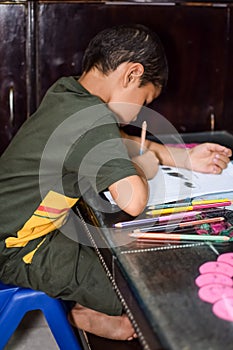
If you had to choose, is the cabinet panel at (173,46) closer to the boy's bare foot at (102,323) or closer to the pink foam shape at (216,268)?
the boy's bare foot at (102,323)

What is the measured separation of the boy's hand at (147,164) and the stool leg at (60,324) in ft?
1.15

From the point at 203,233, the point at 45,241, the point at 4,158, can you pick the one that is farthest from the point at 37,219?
the point at 203,233

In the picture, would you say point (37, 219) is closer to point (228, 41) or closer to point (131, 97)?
point (131, 97)

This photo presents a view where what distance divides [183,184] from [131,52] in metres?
0.32

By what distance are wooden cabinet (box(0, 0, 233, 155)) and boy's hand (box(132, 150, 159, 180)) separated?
0.52 m

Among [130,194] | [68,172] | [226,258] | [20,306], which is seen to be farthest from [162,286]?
[20,306]

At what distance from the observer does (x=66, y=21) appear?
5.80 ft

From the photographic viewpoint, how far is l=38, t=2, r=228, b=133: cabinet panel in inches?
69.9

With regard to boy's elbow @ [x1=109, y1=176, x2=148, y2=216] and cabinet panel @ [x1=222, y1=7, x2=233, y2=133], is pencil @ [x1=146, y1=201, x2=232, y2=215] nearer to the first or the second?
boy's elbow @ [x1=109, y1=176, x2=148, y2=216]

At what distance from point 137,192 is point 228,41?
97 centimetres

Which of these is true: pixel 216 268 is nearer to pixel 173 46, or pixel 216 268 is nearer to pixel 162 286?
pixel 162 286

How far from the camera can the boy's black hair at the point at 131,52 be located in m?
1.32

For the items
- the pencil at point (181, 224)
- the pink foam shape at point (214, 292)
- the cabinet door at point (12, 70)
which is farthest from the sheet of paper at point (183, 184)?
the cabinet door at point (12, 70)

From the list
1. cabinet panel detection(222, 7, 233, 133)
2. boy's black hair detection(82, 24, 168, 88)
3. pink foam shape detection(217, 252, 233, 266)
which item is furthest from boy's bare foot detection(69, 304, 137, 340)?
cabinet panel detection(222, 7, 233, 133)
